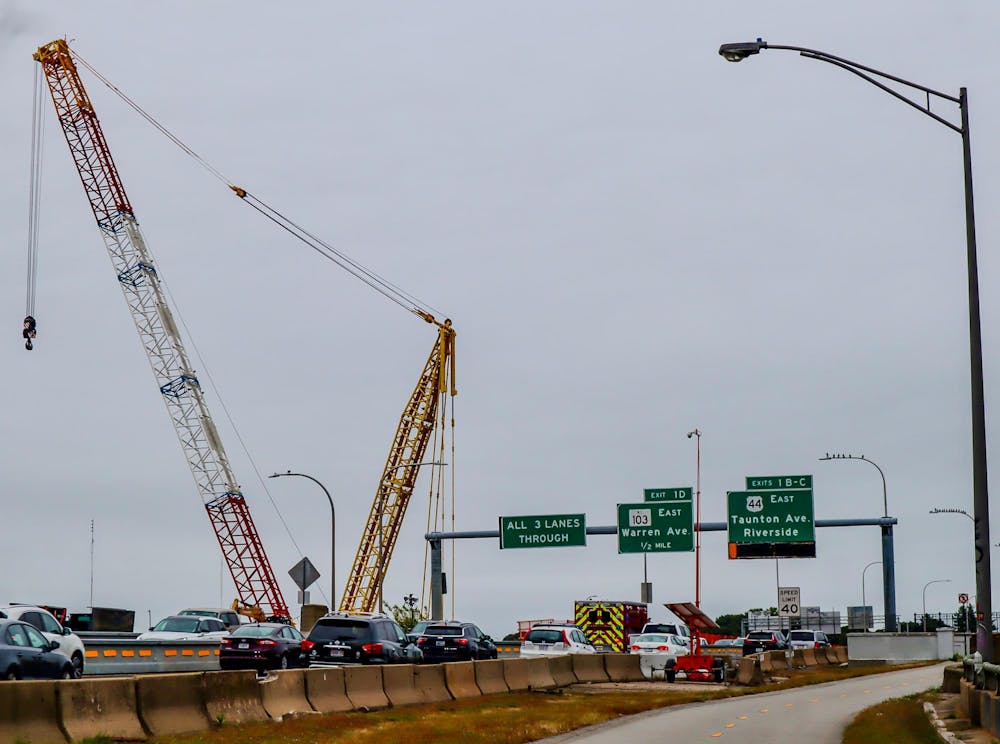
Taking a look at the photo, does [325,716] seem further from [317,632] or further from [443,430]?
[443,430]

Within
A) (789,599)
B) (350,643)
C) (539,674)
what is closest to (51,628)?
(350,643)

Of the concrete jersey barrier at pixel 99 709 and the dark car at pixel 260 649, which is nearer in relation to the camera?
the concrete jersey barrier at pixel 99 709

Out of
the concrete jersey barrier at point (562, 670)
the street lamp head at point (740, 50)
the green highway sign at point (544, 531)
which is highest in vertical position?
the street lamp head at point (740, 50)

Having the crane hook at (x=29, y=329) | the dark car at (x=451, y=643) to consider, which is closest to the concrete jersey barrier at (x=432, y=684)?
the dark car at (x=451, y=643)

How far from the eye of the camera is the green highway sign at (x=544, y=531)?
65625 millimetres

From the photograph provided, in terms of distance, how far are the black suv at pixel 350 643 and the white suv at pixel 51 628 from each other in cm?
773

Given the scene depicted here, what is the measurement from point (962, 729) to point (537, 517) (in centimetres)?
4396

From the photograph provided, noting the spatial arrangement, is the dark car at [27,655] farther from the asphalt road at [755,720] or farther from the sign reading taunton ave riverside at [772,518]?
the sign reading taunton ave riverside at [772,518]

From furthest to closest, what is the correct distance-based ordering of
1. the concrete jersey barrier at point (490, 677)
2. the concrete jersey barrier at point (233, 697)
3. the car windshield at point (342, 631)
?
the car windshield at point (342, 631) < the concrete jersey barrier at point (490, 677) < the concrete jersey barrier at point (233, 697)

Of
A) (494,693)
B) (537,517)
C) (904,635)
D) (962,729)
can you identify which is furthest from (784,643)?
(962,729)

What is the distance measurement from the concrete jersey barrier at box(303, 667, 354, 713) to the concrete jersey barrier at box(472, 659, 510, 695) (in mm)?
7360

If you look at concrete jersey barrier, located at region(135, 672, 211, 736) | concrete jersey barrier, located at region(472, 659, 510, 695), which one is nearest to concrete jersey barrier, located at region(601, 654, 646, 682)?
concrete jersey barrier, located at region(472, 659, 510, 695)

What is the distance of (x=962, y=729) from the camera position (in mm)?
22500

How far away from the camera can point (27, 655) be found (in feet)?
75.7
